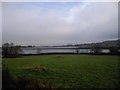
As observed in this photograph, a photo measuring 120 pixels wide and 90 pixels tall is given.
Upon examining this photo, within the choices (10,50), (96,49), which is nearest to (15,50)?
(10,50)

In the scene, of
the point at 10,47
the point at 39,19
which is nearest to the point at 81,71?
the point at 39,19

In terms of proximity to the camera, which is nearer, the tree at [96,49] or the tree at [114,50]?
the tree at [114,50]

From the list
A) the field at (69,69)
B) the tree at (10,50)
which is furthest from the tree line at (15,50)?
the field at (69,69)

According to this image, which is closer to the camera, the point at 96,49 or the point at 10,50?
the point at 10,50

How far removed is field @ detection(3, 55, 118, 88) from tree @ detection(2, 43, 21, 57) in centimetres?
17

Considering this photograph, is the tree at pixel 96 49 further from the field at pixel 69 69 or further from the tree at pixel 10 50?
the tree at pixel 10 50

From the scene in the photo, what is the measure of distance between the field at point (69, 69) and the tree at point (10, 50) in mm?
170

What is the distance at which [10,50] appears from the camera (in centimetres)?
407

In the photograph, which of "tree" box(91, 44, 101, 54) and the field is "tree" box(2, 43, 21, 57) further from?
"tree" box(91, 44, 101, 54)

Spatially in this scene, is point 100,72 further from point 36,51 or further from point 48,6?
point 48,6

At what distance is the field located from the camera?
3186 mm

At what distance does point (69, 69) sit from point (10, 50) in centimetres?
197

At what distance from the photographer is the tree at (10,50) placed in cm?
390

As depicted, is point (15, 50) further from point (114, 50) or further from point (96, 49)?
point (114, 50)
